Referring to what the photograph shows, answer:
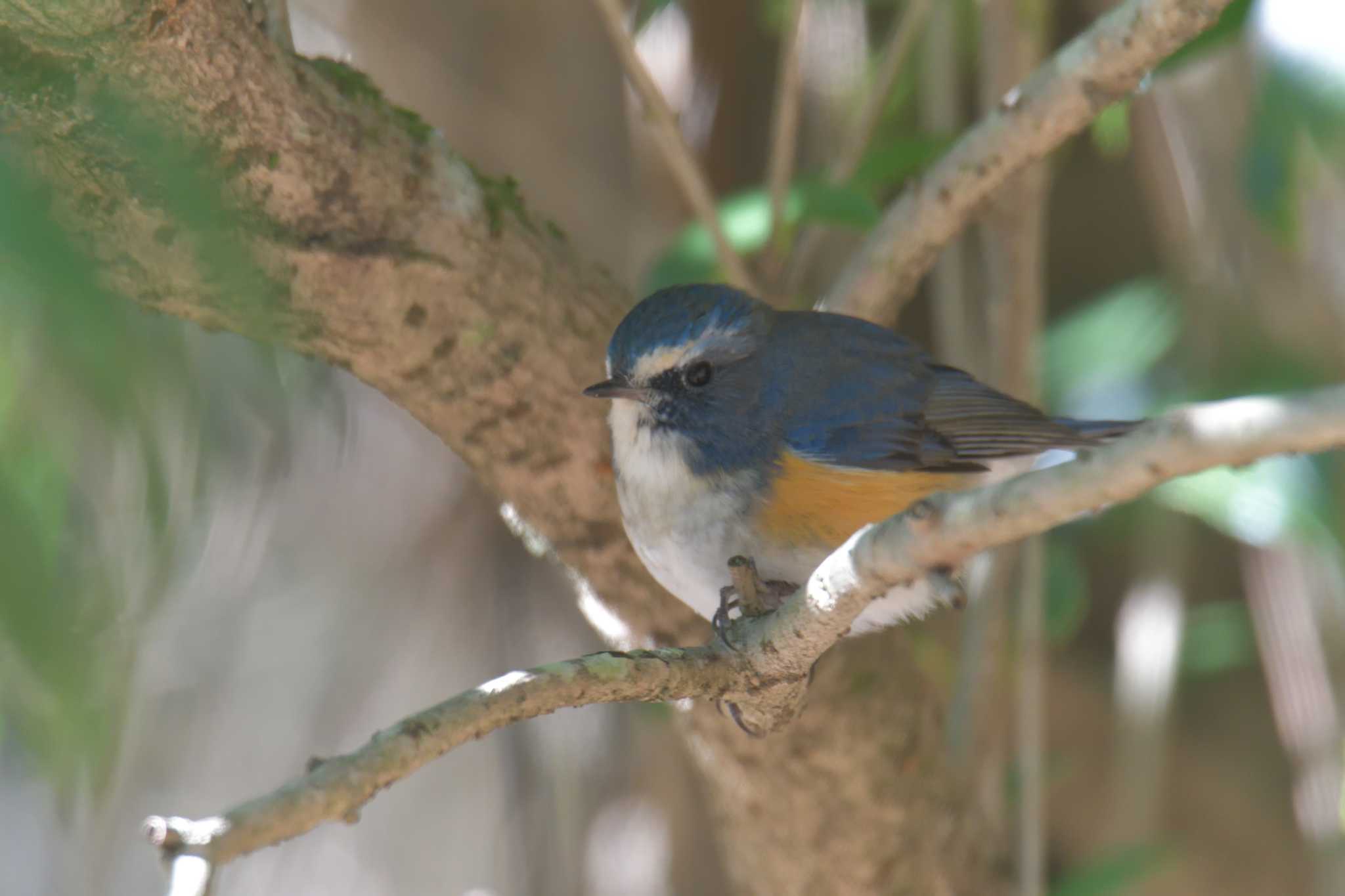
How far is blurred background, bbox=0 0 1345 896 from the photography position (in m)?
3.11

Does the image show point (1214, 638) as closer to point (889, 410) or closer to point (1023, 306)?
point (1023, 306)

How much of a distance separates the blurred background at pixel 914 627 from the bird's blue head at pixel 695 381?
0.15m

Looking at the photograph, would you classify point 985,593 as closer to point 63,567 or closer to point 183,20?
point 183,20

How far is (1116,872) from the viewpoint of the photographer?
9.16 feet

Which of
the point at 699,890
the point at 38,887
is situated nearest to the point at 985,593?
the point at 699,890

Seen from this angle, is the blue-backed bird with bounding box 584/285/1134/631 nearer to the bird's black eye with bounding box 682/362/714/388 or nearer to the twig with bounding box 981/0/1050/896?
the bird's black eye with bounding box 682/362/714/388

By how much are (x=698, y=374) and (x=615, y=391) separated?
23cm

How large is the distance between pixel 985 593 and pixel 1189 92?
1514 mm

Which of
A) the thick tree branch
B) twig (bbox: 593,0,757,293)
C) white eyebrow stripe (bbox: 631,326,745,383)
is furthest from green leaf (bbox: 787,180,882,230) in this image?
the thick tree branch

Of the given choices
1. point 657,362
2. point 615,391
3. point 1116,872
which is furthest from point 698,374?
point 1116,872

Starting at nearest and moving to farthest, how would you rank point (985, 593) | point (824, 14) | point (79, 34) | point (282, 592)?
1. point (79, 34)
2. point (985, 593)
3. point (824, 14)
4. point (282, 592)

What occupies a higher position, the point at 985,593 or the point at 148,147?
the point at 985,593

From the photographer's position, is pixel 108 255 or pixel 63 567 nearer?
pixel 63 567

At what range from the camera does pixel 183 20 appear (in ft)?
5.17
